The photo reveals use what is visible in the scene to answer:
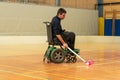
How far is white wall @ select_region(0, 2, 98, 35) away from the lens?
53.5ft

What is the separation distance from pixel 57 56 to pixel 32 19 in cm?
1144

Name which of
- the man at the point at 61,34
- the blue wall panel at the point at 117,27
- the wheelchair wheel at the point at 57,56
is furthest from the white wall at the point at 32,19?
the wheelchair wheel at the point at 57,56

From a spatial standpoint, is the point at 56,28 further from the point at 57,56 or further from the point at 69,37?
the point at 57,56

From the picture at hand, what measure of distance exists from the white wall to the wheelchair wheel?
10044 mm

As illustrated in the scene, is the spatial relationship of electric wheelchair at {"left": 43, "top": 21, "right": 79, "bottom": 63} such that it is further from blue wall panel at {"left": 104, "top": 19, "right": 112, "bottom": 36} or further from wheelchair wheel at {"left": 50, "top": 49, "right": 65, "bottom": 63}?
blue wall panel at {"left": 104, "top": 19, "right": 112, "bottom": 36}

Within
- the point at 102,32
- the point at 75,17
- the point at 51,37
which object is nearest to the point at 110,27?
the point at 102,32

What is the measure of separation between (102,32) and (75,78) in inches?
700

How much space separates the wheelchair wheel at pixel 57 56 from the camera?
6312mm

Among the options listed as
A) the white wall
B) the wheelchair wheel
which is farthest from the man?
the white wall

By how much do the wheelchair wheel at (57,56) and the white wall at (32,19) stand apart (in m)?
10.0

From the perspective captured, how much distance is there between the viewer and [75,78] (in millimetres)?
4359

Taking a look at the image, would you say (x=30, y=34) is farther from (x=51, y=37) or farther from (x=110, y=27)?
(x=51, y=37)

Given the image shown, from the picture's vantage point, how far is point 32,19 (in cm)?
1759

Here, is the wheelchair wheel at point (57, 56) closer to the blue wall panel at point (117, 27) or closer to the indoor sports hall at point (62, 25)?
the indoor sports hall at point (62, 25)
